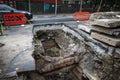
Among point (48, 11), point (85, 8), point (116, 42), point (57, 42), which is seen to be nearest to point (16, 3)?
point (48, 11)

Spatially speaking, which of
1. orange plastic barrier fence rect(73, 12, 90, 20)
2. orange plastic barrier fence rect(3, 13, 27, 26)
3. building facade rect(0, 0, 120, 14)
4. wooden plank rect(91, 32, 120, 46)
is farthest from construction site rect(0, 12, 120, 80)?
building facade rect(0, 0, 120, 14)

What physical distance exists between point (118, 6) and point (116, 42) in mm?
20947

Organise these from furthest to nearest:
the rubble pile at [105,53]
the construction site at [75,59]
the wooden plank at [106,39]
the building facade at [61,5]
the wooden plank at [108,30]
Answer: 1. the building facade at [61,5]
2. the wooden plank at [108,30]
3. the wooden plank at [106,39]
4. the rubble pile at [105,53]
5. the construction site at [75,59]

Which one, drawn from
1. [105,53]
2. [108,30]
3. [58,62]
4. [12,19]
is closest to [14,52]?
[58,62]

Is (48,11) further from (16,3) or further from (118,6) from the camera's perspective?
(118,6)

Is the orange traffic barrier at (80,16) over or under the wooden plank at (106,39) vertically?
over

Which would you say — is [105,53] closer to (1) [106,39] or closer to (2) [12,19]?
(1) [106,39]

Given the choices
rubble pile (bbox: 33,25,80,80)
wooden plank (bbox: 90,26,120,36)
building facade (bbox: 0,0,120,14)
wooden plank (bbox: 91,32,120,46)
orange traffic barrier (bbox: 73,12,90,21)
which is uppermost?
building facade (bbox: 0,0,120,14)

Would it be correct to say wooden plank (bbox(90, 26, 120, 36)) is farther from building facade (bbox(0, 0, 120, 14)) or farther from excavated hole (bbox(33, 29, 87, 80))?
building facade (bbox(0, 0, 120, 14))

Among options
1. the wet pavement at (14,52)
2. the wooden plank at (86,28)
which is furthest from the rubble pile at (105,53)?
the wet pavement at (14,52)

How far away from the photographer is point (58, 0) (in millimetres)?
22688

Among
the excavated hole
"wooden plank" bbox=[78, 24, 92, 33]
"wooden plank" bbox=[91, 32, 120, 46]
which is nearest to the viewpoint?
"wooden plank" bbox=[91, 32, 120, 46]

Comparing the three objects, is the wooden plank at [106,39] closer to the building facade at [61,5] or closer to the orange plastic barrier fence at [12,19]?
the orange plastic barrier fence at [12,19]

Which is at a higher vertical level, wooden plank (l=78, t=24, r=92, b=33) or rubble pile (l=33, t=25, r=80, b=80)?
wooden plank (l=78, t=24, r=92, b=33)
